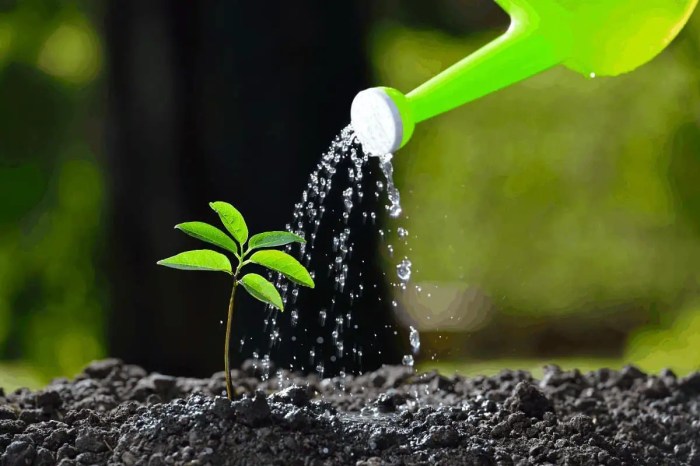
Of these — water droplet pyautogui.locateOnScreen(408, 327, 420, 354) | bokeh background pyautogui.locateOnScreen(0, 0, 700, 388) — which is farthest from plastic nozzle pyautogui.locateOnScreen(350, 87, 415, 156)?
bokeh background pyautogui.locateOnScreen(0, 0, 700, 388)

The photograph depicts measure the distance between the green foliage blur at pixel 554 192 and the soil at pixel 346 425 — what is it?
202cm

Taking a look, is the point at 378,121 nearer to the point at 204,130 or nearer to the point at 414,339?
the point at 204,130

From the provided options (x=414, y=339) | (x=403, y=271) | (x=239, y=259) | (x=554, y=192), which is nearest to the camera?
(x=239, y=259)

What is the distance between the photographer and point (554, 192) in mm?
4199

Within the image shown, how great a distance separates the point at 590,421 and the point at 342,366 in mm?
1572

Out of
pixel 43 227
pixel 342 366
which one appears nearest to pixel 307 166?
pixel 342 366

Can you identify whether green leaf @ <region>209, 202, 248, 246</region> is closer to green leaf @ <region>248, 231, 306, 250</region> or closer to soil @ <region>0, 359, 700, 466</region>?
green leaf @ <region>248, 231, 306, 250</region>

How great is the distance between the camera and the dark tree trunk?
10.0 feet

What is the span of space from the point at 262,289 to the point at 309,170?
5.08ft

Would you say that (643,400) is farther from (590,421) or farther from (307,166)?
(307,166)

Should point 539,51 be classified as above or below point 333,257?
above

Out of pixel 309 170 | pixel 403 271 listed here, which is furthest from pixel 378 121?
pixel 309 170

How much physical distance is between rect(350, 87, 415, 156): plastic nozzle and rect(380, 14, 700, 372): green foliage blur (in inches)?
101

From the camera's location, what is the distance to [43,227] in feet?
12.6
